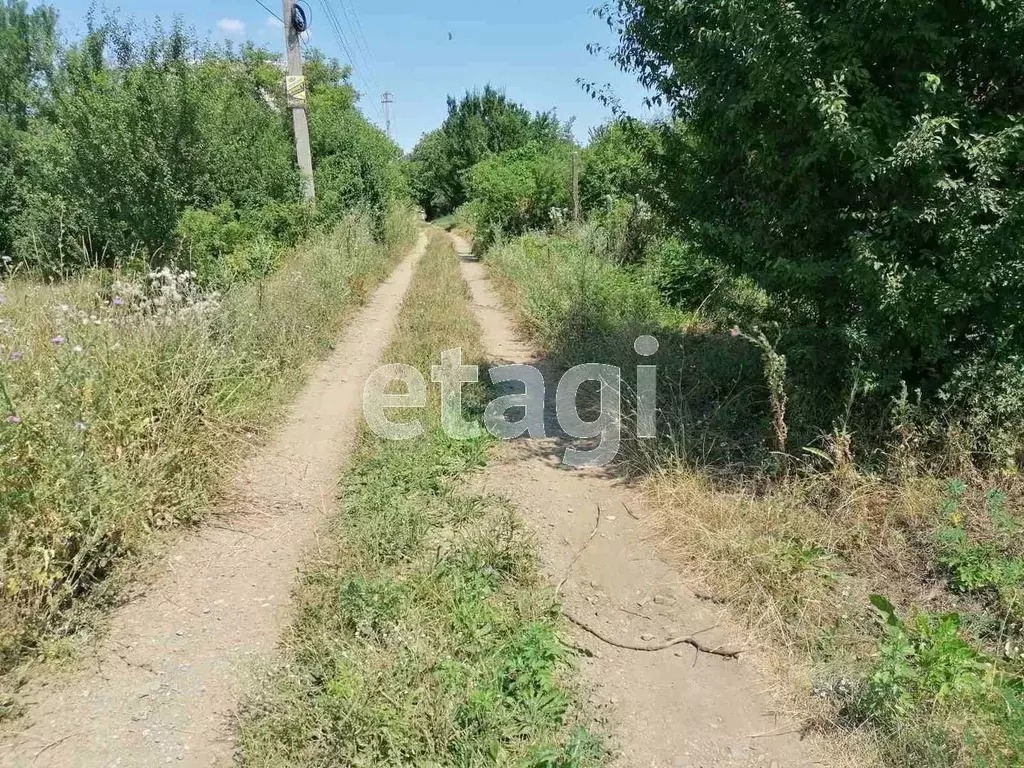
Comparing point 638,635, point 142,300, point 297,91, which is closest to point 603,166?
point 297,91

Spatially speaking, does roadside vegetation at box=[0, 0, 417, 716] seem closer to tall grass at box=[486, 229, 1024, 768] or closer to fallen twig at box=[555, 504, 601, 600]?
fallen twig at box=[555, 504, 601, 600]

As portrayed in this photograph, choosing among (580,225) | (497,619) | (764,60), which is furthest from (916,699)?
(580,225)

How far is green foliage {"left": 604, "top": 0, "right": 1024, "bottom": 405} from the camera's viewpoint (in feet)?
12.5

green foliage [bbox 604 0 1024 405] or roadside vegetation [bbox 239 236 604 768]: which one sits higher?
green foliage [bbox 604 0 1024 405]

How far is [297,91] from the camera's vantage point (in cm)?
1312

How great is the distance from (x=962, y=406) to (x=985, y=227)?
122 cm

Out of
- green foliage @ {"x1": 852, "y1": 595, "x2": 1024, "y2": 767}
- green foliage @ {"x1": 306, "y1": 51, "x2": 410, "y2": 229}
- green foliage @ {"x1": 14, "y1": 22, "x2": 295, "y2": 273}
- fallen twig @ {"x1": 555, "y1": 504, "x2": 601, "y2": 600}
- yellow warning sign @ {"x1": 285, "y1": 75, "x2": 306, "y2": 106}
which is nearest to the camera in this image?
green foliage @ {"x1": 852, "y1": 595, "x2": 1024, "y2": 767}

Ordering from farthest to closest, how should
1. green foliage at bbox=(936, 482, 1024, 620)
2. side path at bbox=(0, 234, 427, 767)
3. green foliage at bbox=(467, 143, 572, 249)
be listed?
green foliage at bbox=(467, 143, 572, 249) → green foliage at bbox=(936, 482, 1024, 620) → side path at bbox=(0, 234, 427, 767)

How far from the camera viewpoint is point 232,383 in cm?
565

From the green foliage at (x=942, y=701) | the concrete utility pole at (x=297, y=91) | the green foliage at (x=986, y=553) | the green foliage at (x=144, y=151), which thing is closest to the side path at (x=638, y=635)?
the green foliage at (x=942, y=701)

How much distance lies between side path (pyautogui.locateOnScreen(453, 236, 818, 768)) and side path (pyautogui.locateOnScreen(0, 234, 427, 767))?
147cm

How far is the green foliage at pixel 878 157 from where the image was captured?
3.80 metres

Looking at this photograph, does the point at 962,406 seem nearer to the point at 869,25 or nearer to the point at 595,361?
the point at 869,25

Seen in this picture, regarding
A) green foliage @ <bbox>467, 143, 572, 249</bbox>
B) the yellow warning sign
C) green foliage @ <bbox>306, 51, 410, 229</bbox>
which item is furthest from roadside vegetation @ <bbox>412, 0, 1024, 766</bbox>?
green foliage @ <bbox>467, 143, 572, 249</bbox>
